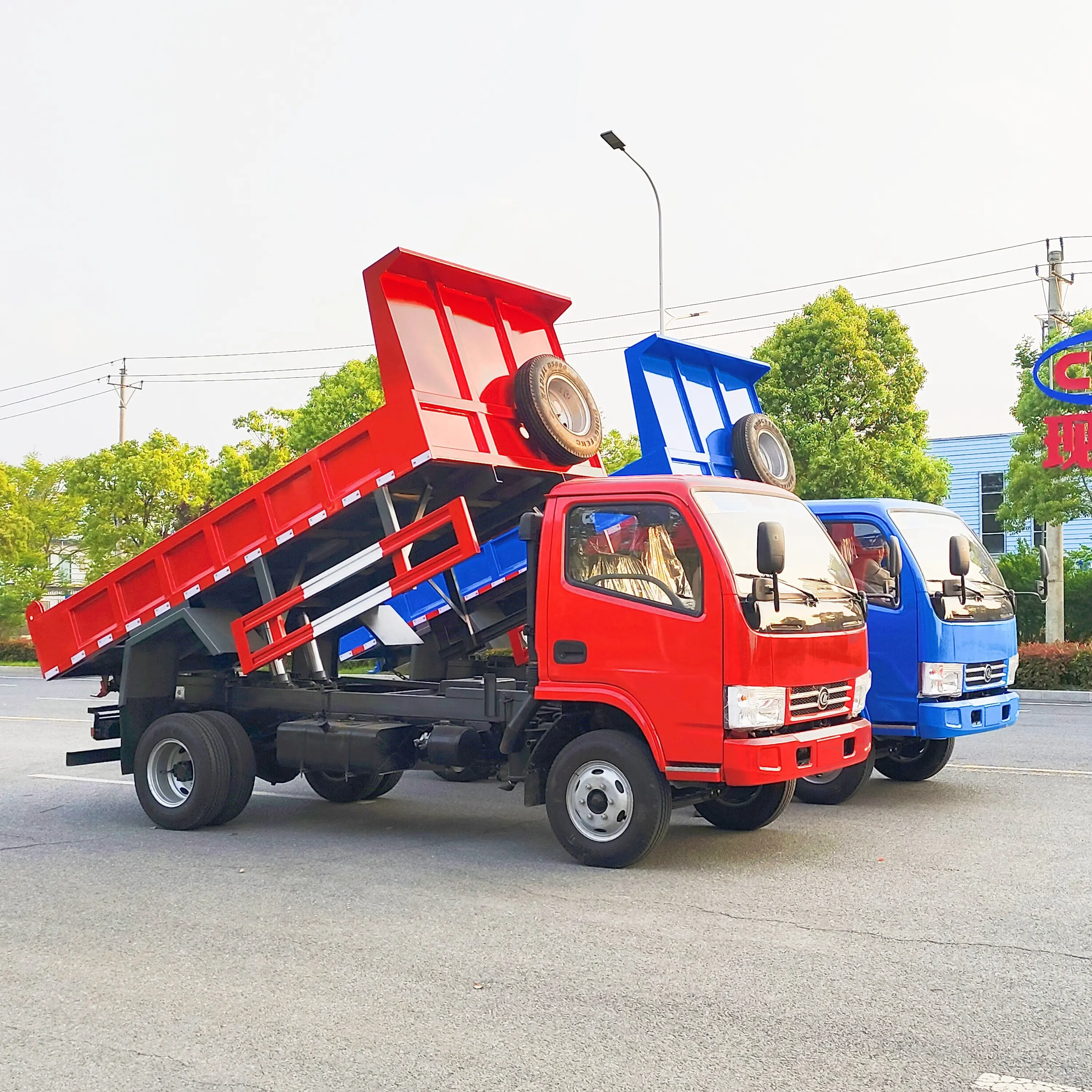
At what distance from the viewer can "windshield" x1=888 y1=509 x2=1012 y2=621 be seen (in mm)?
9281

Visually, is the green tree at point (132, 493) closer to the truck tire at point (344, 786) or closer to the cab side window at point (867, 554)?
the truck tire at point (344, 786)

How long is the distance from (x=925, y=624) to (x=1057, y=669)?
11350mm

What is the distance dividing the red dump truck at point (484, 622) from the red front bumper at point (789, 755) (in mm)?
17

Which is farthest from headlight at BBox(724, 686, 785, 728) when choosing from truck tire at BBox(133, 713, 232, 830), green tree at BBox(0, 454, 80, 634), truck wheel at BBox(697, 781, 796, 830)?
green tree at BBox(0, 454, 80, 634)

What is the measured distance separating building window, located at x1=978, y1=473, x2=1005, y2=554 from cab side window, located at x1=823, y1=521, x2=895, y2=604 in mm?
33146

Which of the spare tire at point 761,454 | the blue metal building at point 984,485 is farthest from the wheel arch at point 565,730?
the blue metal building at point 984,485

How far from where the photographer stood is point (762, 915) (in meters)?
6.21

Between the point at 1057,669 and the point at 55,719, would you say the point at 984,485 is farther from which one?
the point at 55,719

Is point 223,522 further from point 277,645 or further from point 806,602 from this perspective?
point 806,602

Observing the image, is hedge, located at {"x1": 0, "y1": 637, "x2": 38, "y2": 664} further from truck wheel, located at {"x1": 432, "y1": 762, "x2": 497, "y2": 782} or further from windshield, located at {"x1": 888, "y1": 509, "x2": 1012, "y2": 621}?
windshield, located at {"x1": 888, "y1": 509, "x2": 1012, "y2": 621}

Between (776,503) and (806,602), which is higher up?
(776,503)

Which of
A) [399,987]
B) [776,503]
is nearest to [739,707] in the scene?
[776,503]

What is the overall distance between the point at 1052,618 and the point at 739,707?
754 inches

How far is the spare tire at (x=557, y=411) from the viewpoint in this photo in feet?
27.7
